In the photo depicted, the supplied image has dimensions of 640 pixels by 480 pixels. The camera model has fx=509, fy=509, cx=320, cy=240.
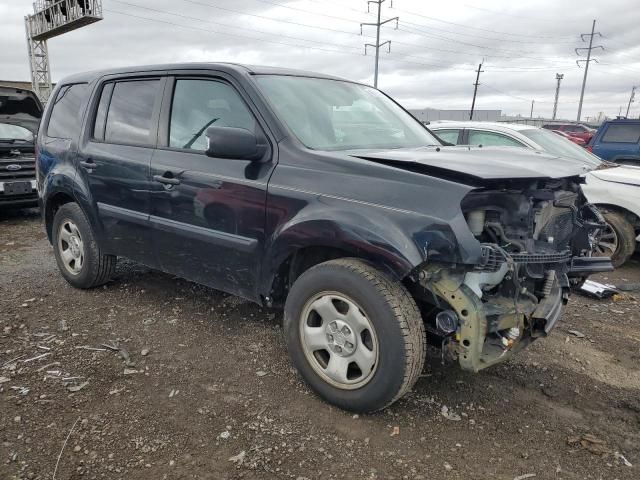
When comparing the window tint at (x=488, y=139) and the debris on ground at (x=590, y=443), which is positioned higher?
the window tint at (x=488, y=139)

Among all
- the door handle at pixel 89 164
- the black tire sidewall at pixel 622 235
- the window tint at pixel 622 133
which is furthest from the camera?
the window tint at pixel 622 133

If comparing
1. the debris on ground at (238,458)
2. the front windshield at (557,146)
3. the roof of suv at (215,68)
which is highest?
the roof of suv at (215,68)

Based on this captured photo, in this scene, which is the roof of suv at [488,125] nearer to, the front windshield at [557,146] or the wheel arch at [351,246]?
the front windshield at [557,146]

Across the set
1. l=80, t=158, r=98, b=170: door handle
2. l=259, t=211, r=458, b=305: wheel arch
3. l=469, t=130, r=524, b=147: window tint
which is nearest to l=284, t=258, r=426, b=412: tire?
l=259, t=211, r=458, b=305: wheel arch

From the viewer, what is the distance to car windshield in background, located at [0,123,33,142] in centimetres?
812

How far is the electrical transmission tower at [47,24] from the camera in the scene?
2611 centimetres

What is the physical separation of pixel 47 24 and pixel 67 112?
29488 millimetres

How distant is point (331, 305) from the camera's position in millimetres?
2723

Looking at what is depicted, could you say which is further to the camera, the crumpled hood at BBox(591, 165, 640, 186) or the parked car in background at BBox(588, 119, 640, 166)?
the parked car in background at BBox(588, 119, 640, 166)

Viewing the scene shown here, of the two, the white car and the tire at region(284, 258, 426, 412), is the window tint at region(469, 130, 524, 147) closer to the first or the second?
the white car

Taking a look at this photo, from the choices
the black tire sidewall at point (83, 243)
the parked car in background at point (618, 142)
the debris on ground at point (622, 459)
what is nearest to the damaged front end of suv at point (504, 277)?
the debris on ground at point (622, 459)

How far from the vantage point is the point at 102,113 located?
417 centimetres

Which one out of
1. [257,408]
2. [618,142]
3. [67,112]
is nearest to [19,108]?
[67,112]

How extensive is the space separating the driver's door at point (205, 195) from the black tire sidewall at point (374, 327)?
42 cm
